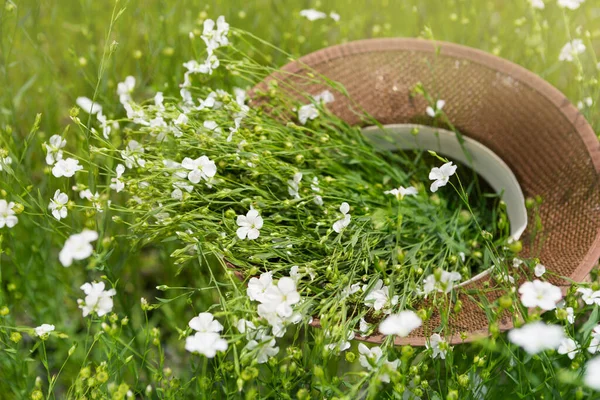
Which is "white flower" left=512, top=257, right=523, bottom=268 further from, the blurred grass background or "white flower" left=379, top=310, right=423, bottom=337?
→ the blurred grass background

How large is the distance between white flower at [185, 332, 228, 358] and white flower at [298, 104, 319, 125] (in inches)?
29.3

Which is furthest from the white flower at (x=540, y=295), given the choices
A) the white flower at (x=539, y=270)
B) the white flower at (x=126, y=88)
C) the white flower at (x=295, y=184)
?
the white flower at (x=126, y=88)

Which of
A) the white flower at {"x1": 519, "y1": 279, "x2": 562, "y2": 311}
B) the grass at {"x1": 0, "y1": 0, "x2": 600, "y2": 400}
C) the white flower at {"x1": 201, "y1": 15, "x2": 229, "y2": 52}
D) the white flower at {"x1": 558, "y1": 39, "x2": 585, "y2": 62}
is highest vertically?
the white flower at {"x1": 558, "y1": 39, "x2": 585, "y2": 62}

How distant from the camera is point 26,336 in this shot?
2.04m

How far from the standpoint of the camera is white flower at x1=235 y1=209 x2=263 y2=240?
1404 mm

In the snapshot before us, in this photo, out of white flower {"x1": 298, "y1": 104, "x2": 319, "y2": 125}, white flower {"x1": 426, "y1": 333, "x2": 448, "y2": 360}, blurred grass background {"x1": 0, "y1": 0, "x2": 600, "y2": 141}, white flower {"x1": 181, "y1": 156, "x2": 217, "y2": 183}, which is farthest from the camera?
blurred grass background {"x1": 0, "y1": 0, "x2": 600, "y2": 141}

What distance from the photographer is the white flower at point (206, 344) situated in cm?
115

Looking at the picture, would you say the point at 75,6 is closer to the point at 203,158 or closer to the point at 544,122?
the point at 203,158

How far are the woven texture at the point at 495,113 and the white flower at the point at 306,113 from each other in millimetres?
68

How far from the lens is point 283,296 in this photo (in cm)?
126

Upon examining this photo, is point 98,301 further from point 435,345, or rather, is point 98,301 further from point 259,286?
point 435,345

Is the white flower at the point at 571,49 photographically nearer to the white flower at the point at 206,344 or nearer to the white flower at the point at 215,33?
the white flower at the point at 215,33

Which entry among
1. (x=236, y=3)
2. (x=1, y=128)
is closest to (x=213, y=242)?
(x=1, y=128)

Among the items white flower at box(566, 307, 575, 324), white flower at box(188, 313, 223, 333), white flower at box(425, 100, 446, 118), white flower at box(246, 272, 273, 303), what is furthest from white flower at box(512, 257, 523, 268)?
white flower at box(188, 313, 223, 333)
